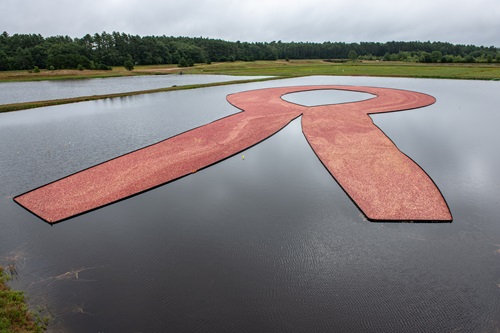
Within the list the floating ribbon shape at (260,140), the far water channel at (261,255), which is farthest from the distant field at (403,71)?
the far water channel at (261,255)

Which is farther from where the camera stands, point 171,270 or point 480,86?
point 480,86

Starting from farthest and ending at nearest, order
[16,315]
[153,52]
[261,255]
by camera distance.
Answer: [153,52] → [261,255] → [16,315]

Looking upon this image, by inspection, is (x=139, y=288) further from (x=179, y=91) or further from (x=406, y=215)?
(x=179, y=91)

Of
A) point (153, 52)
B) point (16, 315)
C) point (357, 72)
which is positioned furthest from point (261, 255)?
point (153, 52)

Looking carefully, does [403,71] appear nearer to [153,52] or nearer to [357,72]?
[357,72]

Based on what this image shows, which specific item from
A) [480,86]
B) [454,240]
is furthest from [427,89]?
[454,240]

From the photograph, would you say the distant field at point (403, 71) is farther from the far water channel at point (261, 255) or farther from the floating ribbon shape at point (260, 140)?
the far water channel at point (261, 255)

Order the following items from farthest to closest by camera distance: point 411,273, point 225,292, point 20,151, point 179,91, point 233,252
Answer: point 179,91
point 20,151
point 233,252
point 411,273
point 225,292

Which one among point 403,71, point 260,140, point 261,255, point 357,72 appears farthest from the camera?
point 357,72
